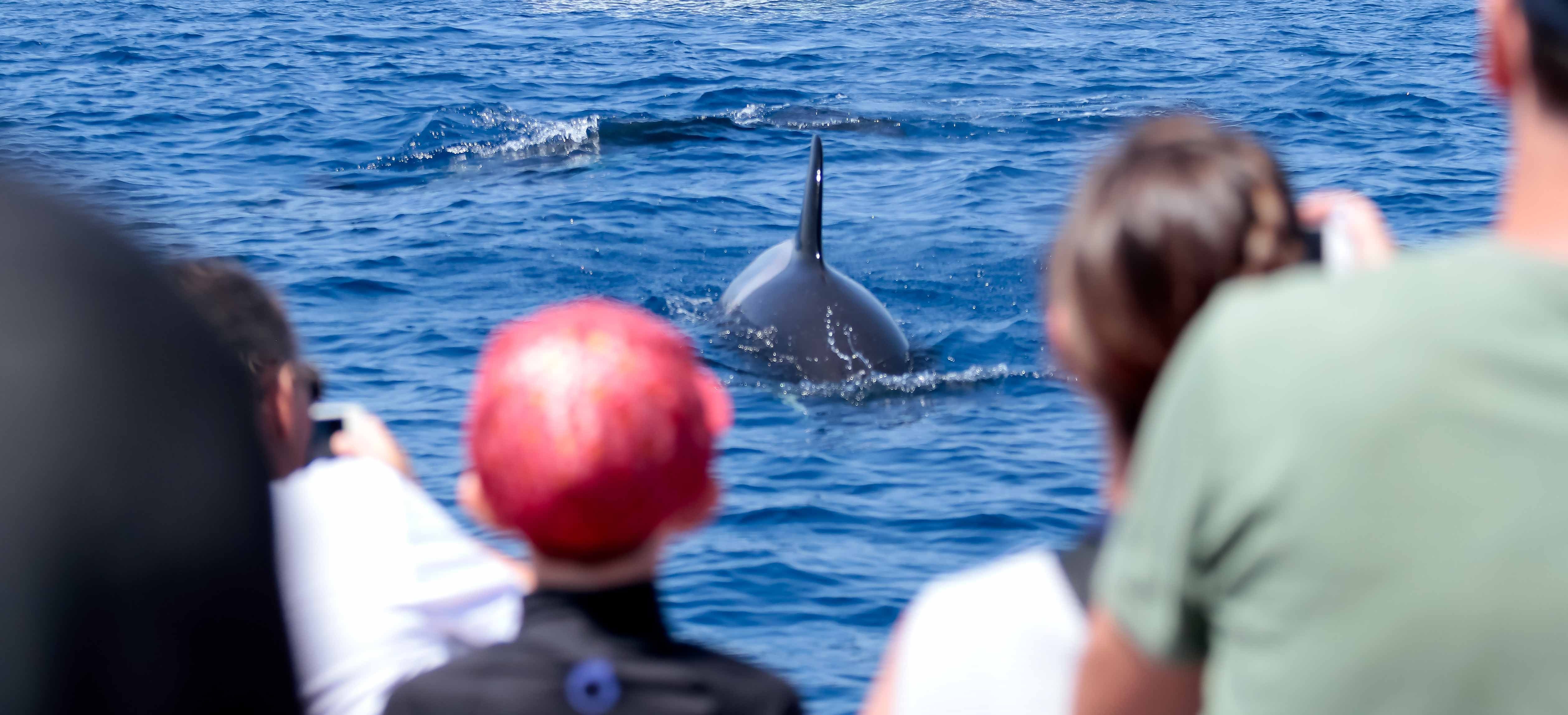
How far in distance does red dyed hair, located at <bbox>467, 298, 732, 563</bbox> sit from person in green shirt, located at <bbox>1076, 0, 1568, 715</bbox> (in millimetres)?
764

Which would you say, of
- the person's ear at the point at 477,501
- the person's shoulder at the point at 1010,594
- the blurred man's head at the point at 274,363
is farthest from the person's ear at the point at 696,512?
the blurred man's head at the point at 274,363

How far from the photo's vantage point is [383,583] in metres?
2.78

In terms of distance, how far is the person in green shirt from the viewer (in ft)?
5.21

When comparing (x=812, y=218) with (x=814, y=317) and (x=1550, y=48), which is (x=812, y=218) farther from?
(x=1550, y=48)

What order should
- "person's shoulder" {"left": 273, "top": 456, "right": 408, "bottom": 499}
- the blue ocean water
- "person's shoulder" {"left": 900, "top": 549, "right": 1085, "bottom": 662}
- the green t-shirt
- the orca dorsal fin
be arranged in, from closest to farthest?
the green t-shirt, "person's shoulder" {"left": 900, "top": 549, "right": 1085, "bottom": 662}, "person's shoulder" {"left": 273, "top": 456, "right": 408, "bottom": 499}, the blue ocean water, the orca dorsal fin

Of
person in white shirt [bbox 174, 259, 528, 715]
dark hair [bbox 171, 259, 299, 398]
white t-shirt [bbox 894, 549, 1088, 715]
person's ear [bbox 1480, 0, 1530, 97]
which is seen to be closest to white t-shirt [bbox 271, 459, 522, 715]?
person in white shirt [bbox 174, 259, 528, 715]

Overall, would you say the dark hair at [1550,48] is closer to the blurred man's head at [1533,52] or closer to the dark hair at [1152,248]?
the blurred man's head at [1533,52]

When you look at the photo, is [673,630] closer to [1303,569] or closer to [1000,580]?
[1000,580]

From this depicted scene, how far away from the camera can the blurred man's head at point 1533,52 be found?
1761mm

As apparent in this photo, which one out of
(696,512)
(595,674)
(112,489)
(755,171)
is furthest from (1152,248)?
(755,171)

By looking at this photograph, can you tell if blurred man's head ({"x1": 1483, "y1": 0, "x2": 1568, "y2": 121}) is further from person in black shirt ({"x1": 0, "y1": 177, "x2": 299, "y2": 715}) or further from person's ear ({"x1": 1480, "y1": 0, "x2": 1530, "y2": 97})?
person in black shirt ({"x1": 0, "y1": 177, "x2": 299, "y2": 715})

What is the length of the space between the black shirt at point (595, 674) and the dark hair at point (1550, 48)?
1271 millimetres

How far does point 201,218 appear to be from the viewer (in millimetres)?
15031

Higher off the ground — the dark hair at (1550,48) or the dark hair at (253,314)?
the dark hair at (1550,48)
